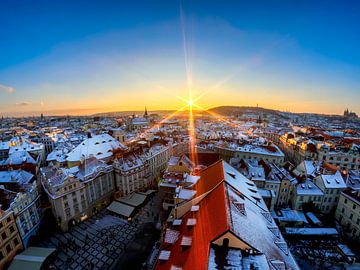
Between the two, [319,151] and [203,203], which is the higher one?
[203,203]

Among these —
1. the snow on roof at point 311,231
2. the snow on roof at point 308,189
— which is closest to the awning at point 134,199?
the snow on roof at point 311,231

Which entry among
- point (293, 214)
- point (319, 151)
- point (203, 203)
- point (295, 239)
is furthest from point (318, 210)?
point (203, 203)

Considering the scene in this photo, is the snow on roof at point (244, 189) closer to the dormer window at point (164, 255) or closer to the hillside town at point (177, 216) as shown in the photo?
the hillside town at point (177, 216)

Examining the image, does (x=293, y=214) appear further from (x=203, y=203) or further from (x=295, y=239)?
(x=203, y=203)

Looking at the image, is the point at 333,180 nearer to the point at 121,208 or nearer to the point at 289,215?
the point at 289,215

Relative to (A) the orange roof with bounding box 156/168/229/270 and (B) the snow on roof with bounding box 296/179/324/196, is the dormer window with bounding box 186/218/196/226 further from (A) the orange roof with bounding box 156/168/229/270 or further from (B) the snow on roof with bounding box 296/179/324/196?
(B) the snow on roof with bounding box 296/179/324/196

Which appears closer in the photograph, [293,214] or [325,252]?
[325,252]

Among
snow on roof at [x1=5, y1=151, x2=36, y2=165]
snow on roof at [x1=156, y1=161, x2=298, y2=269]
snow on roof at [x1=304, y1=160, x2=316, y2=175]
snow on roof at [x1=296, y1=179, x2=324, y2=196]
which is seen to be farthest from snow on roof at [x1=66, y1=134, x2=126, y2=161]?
snow on roof at [x1=304, y1=160, x2=316, y2=175]
